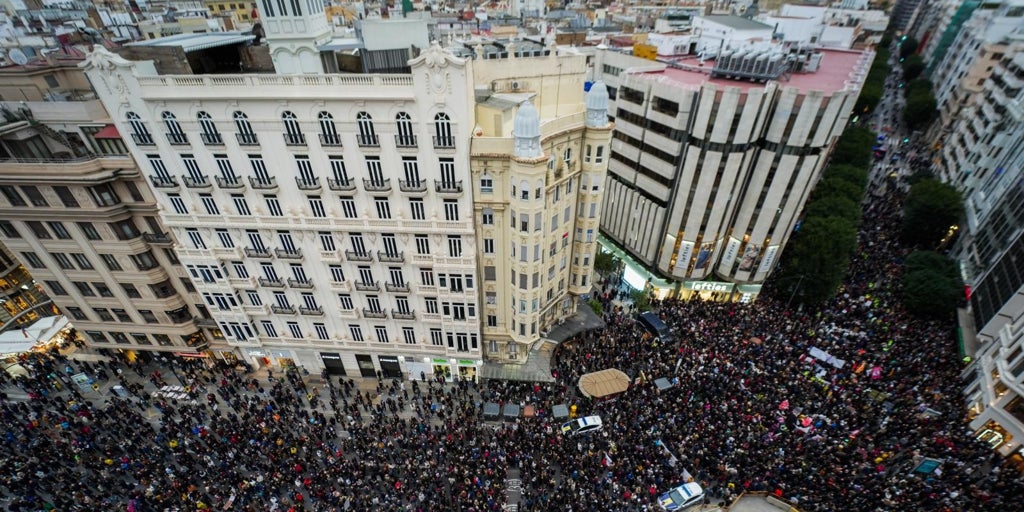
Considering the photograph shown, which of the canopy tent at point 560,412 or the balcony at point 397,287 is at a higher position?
the balcony at point 397,287

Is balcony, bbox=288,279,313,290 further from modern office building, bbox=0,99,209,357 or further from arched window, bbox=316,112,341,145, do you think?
arched window, bbox=316,112,341,145

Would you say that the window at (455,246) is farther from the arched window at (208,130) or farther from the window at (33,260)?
the window at (33,260)

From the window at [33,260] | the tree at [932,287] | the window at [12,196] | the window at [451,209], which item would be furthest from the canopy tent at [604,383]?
the window at [33,260]

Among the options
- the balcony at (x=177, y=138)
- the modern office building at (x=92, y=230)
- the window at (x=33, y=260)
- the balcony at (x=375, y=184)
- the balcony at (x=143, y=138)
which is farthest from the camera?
the window at (x=33, y=260)

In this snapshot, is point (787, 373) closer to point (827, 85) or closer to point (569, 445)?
point (569, 445)

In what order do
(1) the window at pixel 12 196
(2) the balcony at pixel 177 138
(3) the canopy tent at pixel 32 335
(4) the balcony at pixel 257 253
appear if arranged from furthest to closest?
(3) the canopy tent at pixel 32 335 → (4) the balcony at pixel 257 253 → (1) the window at pixel 12 196 → (2) the balcony at pixel 177 138

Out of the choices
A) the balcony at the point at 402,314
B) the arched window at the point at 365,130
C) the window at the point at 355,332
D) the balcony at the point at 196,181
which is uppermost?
the arched window at the point at 365,130

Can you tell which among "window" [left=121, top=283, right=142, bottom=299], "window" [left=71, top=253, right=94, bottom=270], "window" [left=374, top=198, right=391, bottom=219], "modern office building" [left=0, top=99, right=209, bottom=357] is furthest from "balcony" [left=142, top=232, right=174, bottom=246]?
"window" [left=374, top=198, right=391, bottom=219]

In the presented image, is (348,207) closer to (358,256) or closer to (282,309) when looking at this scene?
(358,256)
